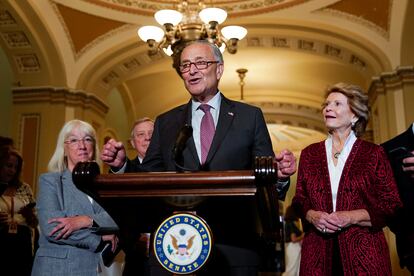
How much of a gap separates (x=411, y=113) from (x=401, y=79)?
0.52 meters

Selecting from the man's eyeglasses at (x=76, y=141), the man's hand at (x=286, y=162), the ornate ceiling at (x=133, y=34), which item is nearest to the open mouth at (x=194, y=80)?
the man's hand at (x=286, y=162)

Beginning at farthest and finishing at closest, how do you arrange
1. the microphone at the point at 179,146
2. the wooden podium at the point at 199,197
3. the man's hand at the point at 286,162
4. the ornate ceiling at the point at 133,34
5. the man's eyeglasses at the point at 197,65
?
1. the ornate ceiling at the point at 133,34
2. the man's eyeglasses at the point at 197,65
3. the man's hand at the point at 286,162
4. the microphone at the point at 179,146
5. the wooden podium at the point at 199,197

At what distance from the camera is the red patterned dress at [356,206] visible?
241 centimetres

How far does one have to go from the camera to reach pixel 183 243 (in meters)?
1.39

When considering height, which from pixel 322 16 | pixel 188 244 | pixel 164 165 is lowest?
pixel 188 244

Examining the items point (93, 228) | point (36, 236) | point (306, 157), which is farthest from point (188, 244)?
point (36, 236)

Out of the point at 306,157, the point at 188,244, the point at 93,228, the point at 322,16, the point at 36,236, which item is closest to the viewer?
the point at 188,244

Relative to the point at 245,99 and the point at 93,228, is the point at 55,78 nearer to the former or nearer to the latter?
the point at 245,99

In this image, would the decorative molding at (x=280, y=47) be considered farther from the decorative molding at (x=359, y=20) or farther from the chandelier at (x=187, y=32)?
the chandelier at (x=187, y=32)

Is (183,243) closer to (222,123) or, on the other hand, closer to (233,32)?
(222,123)

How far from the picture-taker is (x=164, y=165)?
6.37 feet

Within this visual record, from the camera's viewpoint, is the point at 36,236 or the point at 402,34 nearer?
the point at 36,236

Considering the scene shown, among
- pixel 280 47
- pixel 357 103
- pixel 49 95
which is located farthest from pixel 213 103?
pixel 280 47

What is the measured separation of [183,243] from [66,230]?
1213mm
